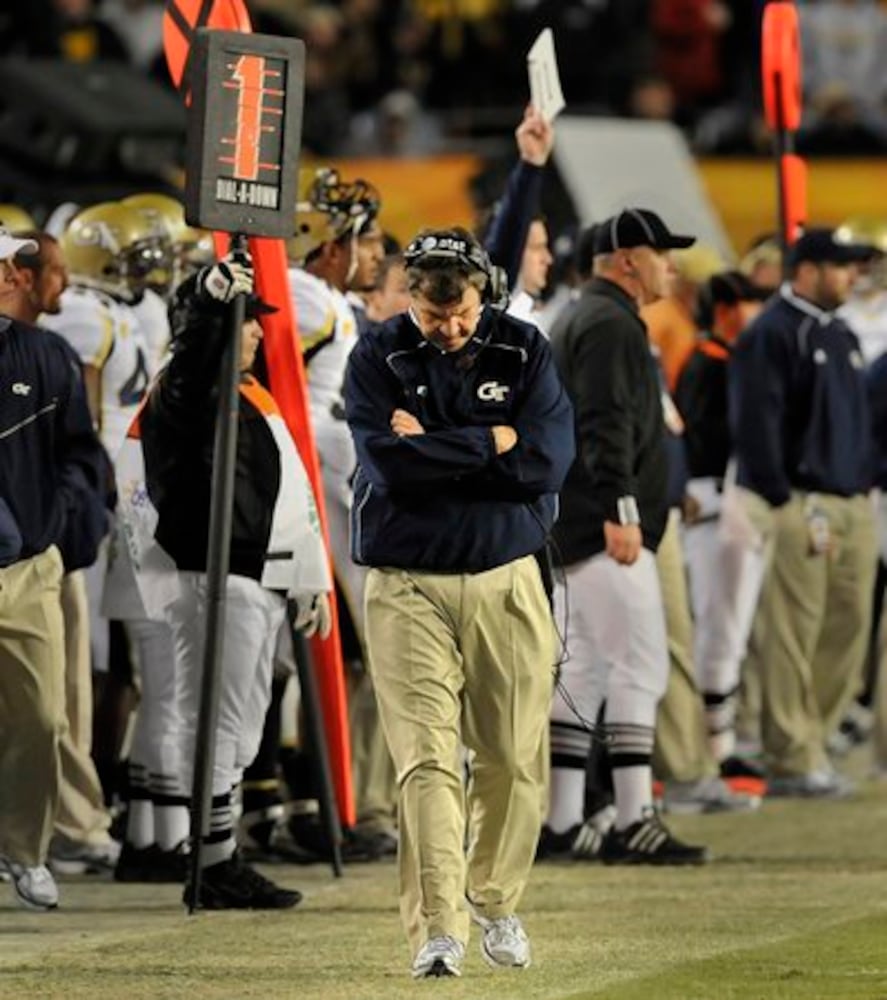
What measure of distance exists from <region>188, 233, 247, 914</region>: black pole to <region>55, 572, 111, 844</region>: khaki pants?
1187mm

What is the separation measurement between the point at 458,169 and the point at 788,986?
42.5 feet

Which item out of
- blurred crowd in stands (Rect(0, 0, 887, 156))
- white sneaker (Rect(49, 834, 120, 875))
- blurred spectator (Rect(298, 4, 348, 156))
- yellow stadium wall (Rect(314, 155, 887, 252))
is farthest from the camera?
blurred crowd in stands (Rect(0, 0, 887, 156))

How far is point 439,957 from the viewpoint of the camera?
10250mm

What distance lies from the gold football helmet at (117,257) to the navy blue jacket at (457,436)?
3527 millimetres

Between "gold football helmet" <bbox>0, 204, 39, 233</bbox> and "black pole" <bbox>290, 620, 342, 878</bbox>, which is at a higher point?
"gold football helmet" <bbox>0, 204, 39, 233</bbox>

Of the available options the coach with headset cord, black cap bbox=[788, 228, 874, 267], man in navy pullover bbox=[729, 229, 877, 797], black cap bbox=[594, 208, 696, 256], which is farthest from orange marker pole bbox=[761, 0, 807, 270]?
the coach with headset cord

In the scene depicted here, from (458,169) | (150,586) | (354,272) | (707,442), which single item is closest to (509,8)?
(458,169)

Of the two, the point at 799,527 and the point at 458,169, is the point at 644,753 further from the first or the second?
the point at 458,169

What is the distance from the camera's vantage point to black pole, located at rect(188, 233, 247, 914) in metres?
11.6

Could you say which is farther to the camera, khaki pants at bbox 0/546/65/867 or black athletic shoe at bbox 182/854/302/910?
black athletic shoe at bbox 182/854/302/910

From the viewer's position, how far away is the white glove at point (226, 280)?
37.8 feet

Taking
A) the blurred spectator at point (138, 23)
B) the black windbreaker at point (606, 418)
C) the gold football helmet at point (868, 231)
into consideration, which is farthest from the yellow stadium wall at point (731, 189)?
the black windbreaker at point (606, 418)

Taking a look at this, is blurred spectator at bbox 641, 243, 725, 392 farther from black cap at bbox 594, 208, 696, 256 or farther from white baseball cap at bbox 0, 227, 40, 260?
white baseball cap at bbox 0, 227, 40, 260

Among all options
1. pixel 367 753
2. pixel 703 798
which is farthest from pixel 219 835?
pixel 703 798
